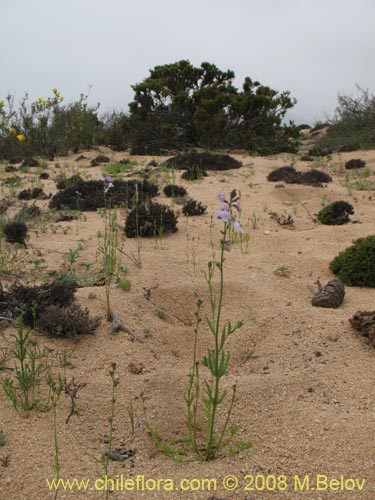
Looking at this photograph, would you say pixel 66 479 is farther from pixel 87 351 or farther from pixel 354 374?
pixel 354 374

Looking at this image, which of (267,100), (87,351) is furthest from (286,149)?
(87,351)

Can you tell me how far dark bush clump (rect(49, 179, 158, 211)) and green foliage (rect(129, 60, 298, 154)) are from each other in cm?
581

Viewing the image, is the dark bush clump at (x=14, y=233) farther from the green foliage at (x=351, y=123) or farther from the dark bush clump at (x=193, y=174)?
the green foliage at (x=351, y=123)

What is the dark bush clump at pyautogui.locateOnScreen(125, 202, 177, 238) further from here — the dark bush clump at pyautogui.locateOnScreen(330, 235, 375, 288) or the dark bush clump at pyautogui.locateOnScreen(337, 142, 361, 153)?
the dark bush clump at pyautogui.locateOnScreen(337, 142, 361, 153)

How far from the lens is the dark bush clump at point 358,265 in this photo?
12.9ft

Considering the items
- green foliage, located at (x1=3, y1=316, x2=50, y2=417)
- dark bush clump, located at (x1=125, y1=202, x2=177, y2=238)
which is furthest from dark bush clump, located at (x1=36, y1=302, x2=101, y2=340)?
dark bush clump, located at (x1=125, y1=202, x2=177, y2=238)

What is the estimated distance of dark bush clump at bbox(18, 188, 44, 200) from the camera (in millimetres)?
7598

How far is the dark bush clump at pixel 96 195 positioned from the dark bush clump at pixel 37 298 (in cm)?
327

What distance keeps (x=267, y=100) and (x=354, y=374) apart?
39.8 ft

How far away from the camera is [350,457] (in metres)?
1.90

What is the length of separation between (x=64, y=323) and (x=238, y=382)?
1.11 meters

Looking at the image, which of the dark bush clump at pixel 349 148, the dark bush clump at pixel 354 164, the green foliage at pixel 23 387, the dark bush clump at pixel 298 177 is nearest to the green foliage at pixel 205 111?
the dark bush clump at pixel 349 148

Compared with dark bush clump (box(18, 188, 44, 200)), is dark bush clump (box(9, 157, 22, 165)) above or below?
above

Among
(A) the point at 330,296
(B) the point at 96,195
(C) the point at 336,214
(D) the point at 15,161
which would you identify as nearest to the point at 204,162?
(B) the point at 96,195
